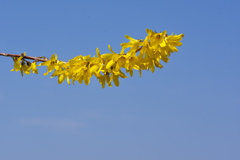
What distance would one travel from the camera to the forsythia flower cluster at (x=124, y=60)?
2.53m

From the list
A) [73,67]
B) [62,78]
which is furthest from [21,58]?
[73,67]

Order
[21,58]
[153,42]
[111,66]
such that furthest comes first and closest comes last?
[21,58] → [111,66] → [153,42]

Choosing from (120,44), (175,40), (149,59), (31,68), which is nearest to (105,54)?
(120,44)

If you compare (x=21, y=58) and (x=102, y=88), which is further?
(x=21, y=58)

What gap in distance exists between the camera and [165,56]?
264 cm

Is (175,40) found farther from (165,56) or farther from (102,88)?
(102,88)

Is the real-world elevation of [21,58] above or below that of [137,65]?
above

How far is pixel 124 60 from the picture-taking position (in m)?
2.65

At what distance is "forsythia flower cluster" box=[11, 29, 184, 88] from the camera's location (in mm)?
2533

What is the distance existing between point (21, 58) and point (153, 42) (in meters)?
1.50

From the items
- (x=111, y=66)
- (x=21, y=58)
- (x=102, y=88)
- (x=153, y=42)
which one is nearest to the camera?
(x=153, y=42)

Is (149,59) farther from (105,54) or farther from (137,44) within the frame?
(105,54)

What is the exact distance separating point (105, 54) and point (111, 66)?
0.13m

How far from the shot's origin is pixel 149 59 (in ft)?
8.65
